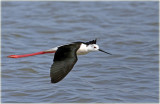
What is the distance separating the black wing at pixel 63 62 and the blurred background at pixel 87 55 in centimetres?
114

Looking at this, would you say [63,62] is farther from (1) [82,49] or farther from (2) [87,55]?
(2) [87,55]

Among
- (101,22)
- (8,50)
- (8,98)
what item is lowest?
(8,98)

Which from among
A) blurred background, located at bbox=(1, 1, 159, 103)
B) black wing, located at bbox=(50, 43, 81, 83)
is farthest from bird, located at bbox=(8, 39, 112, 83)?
blurred background, located at bbox=(1, 1, 159, 103)

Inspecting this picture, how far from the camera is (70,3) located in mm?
15305

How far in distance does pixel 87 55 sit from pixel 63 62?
3905 millimetres

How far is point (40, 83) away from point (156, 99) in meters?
2.20

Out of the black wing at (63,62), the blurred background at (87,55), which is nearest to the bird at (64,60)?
the black wing at (63,62)

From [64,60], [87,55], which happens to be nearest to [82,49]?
[64,60]

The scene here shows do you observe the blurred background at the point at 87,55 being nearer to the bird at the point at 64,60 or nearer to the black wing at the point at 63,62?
the bird at the point at 64,60

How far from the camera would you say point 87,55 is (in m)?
10.5

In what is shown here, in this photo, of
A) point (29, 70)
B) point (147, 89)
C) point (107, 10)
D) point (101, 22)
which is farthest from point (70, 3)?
point (147, 89)

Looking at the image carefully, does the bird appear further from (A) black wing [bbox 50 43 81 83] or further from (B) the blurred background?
(B) the blurred background

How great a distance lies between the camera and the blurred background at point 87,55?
816 cm

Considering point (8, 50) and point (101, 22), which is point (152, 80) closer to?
point (8, 50)
